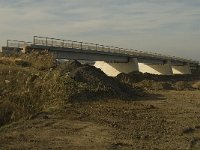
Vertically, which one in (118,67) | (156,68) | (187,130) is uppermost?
(156,68)

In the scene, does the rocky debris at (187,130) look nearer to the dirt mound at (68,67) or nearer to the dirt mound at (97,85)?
the dirt mound at (97,85)

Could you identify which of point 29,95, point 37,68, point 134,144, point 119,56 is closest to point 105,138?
point 134,144

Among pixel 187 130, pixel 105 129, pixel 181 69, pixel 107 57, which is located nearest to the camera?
pixel 105 129

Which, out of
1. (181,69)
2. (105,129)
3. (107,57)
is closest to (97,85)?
(105,129)

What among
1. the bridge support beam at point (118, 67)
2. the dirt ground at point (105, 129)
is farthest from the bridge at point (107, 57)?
the dirt ground at point (105, 129)

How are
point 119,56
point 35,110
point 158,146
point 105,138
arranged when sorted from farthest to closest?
point 119,56
point 35,110
point 105,138
point 158,146

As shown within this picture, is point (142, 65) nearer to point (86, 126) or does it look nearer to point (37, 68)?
point (37, 68)

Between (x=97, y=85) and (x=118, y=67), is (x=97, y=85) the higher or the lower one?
the lower one

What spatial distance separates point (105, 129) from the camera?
1530 centimetres

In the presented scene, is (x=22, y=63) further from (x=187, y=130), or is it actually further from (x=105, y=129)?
(x=187, y=130)

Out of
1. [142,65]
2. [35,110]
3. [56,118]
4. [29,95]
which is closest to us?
[56,118]

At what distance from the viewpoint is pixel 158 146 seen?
42.8ft

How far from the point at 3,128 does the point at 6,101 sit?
480 centimetres

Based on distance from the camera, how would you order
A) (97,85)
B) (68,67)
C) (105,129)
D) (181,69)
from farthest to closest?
(181,69) < (68,67) < (97,85) < (105,129)
